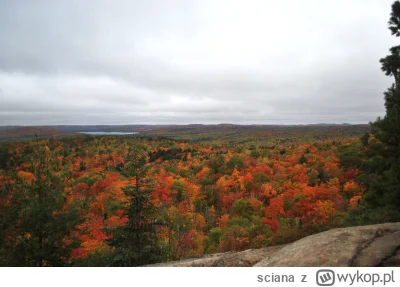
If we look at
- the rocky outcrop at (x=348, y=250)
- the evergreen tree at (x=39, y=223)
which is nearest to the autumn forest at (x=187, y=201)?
the evergreen tree at (x=39, y=223)

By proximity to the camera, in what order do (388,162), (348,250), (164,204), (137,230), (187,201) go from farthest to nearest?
(187,201), (164,204), (137,230), (388,162), (348,250)

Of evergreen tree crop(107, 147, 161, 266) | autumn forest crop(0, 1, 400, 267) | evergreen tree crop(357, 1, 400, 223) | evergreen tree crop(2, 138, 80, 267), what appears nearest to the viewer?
evergreen tree crop(357, 1, 400, 223)

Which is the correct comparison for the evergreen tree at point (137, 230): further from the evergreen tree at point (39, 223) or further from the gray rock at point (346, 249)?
the gray rock at point (346, 249)

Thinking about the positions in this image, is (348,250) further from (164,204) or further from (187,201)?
(187,201)

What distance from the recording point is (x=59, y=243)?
29.8ft

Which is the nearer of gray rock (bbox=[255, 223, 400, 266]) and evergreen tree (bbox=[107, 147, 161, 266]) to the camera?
gray rock (bbox=[255, 223, 400, 266])

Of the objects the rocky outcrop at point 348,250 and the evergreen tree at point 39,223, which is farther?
the evergreen tree at point 39,223

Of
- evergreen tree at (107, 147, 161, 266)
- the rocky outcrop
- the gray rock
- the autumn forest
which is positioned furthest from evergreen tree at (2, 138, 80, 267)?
the gray rock

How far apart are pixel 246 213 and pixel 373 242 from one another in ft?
67.5

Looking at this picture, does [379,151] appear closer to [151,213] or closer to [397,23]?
[397,23]

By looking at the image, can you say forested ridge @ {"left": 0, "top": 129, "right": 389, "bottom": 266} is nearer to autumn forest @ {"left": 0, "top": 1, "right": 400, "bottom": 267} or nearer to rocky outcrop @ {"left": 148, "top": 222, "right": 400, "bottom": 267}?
autumn forest @ {"left": 0, "top": 1, "right": 400, "bottom": 267}

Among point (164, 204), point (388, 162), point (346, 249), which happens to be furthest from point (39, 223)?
point (388, 162)

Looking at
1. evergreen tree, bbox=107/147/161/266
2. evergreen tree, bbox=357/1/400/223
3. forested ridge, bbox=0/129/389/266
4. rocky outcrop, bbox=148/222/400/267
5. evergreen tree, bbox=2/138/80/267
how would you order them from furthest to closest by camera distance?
evergreen tree, bbox=107/147/161/266 → forested ridge, bbox=0/129/389/266 → evergreen tree, bbox=2/138/80/267 → evergreen tree, bbox=357/1/400/223 → rocky outcrop, bbox=148/222/400/267

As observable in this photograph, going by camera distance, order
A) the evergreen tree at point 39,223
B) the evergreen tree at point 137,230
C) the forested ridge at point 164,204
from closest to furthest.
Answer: the evergreen tree at point 39,223, the forested ridge at point 164,204, the evergreen tree at point 137,230
